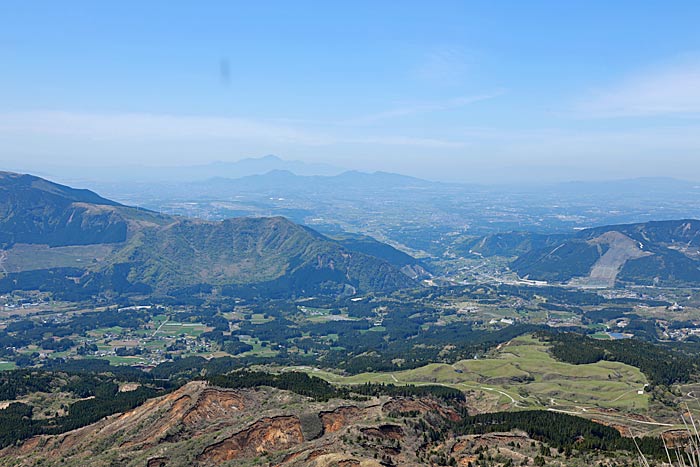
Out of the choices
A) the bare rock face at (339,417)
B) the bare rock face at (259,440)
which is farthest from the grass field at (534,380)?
the bare rock face at (259,440)

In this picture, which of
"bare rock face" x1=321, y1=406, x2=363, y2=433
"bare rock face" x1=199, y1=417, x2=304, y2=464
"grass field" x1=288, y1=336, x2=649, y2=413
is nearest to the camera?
"bare rock face" x1=199, y1=417, x2=304, y2=464

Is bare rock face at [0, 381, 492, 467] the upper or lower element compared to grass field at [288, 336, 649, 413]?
upper

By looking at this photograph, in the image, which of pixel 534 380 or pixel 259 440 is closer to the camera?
pixel 259 440

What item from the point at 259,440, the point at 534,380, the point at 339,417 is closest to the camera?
the point at 259,440

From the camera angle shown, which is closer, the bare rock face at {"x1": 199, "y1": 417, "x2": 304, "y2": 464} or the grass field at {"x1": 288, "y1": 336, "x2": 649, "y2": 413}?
the bare rock face at {"x1": 199, "y1": 417, "x2": 304, "y2": 464}

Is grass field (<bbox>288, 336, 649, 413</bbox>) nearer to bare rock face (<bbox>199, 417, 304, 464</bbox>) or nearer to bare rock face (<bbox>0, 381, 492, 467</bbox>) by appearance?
bare rock face (<bbox>0, 381, 492, 467</bbox>)

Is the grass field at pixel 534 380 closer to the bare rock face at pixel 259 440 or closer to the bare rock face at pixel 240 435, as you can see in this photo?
the bare rock face at pixel 240 435

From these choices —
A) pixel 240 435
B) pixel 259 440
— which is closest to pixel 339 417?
pixel 259 440

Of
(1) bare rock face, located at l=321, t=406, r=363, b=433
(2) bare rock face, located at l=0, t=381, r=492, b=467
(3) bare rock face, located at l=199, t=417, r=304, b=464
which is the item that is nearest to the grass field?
(2) bare rock face, located at l=0, t=381, r=492, b=467

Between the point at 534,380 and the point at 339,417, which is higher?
the point at 339,417

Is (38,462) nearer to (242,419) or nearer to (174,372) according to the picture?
(242,419)

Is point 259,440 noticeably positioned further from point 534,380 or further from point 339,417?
point 534,380
